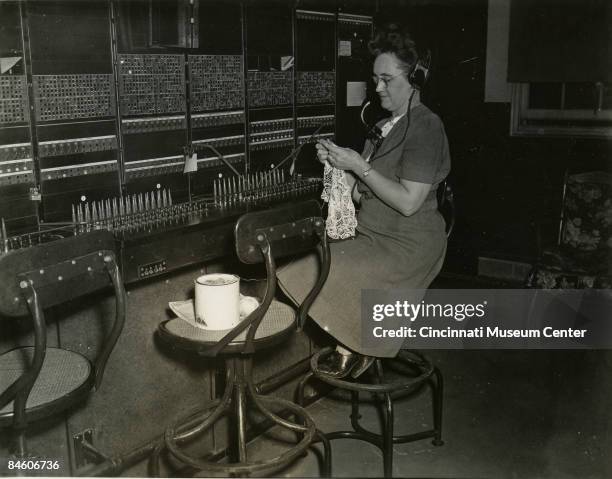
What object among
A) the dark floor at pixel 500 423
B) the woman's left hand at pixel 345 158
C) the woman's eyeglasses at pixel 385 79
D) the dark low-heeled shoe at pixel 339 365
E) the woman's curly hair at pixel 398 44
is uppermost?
the woman's curly hair at pixel 398 44

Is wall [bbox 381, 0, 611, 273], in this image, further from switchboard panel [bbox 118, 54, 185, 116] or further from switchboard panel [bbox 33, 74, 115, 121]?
switchboard panel [bbox 33, 74, 115, 121]

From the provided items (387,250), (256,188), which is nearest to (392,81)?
(387,250)

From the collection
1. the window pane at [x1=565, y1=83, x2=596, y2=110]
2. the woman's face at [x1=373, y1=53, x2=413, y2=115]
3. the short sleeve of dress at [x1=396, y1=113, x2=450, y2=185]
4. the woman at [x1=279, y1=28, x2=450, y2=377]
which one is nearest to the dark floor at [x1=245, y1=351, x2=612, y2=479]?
the woman at [x1=279, y1=28, x2=450, y2=377]

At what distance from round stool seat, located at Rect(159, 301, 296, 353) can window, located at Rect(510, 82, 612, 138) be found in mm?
3470

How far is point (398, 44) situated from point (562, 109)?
2772 mm

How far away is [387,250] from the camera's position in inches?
103

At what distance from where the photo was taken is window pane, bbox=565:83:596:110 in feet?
16.0

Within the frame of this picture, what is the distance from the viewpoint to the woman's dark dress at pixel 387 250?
251cm

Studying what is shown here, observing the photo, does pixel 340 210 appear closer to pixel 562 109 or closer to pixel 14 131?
pixel 14 131

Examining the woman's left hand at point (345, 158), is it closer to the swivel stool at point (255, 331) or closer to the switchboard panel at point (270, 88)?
the swivel stool at point (255, 331)

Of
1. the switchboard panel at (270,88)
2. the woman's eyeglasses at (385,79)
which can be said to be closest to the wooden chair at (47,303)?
the woman's eyeglasses at (385,79)

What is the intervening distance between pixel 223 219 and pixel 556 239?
3257mm

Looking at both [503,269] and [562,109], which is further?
[503,269]

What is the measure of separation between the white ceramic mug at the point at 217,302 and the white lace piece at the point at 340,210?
2.06 ft
